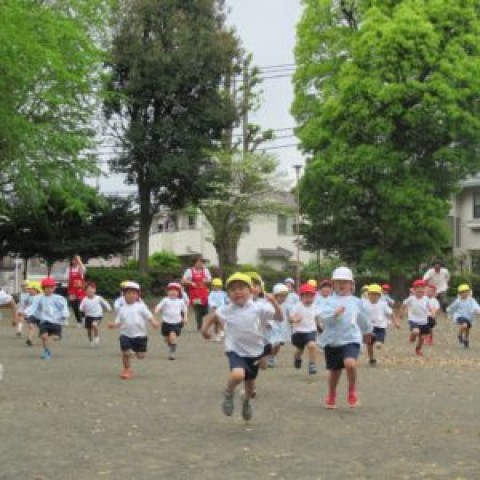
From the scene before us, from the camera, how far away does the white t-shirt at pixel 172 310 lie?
16.7 metres

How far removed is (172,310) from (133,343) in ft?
8.98

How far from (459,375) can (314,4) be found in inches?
1107

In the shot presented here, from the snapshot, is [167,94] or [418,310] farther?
[167,94]

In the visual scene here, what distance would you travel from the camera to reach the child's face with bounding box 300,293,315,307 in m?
14.7

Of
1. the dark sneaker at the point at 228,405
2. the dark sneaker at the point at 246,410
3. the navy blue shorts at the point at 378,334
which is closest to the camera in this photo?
the dark sneaker at the point at 228,405

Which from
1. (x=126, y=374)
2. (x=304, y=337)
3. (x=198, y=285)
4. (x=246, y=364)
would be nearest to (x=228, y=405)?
(x=246, y=364)

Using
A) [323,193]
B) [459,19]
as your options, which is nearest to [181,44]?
[323,193]

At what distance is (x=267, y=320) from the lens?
9844 millimetres

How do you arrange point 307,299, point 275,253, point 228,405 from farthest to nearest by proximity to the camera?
point 275,253 → point 307,299 → point 228,405

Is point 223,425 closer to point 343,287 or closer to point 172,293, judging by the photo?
point 343,287

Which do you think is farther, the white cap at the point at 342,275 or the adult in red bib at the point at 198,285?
the adult in red bib at the point at 198,285

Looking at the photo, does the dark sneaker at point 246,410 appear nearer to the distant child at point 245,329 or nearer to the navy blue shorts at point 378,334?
the distant child at point 245,329

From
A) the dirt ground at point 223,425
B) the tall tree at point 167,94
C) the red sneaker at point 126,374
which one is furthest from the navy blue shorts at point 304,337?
the tall tree at point 167,94

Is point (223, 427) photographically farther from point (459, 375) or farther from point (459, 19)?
point (459, 19)
